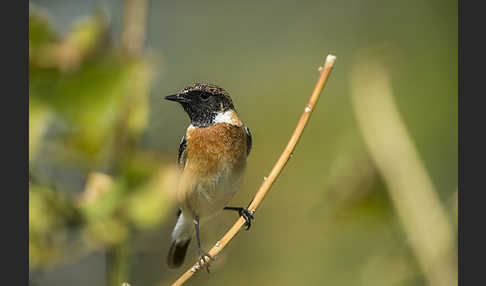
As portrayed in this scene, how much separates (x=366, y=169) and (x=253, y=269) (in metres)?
1.12

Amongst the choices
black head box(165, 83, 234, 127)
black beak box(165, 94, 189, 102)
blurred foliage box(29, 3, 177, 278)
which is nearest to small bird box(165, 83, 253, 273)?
black head box(165, 83, 234, 127)

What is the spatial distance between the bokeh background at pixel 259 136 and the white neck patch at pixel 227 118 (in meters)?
0.18

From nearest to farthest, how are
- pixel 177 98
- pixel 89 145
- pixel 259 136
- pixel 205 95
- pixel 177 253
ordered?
pixel 89 145 → pixel 177 98 → pixel 205 95 → pixel 177 253 → pixel 259 136

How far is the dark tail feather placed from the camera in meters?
1.92

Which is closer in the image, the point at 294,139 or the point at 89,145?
the point at 89,145

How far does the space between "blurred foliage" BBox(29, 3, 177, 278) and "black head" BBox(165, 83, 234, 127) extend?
0.69m

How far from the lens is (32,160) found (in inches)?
34.1

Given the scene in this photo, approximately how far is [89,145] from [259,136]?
61.9 inches

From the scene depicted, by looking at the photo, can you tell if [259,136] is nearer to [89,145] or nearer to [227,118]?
[227,118]

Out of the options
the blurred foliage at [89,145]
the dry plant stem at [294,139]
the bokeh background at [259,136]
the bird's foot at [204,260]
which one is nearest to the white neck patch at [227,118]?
the bokeh background at [259,136]

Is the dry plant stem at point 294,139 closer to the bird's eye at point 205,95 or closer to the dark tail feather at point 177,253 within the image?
the bird's eye at point 205,95

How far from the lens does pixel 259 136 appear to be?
95.3 inches

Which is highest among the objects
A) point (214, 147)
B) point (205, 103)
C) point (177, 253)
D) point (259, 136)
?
point (205, 103)

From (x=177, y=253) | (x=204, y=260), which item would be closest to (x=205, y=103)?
(x=204, y=260)
